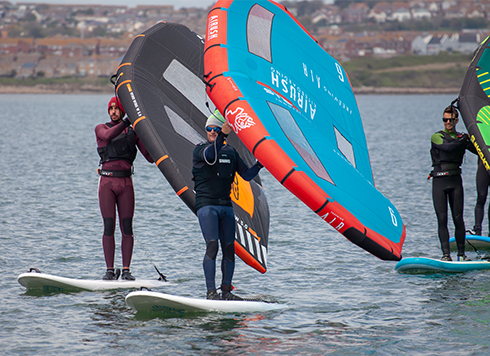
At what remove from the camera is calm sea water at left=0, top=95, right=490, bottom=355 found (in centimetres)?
678

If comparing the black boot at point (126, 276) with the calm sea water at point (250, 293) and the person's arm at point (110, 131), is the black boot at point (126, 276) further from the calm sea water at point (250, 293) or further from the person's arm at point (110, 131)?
the person's arm at point (110, 131)

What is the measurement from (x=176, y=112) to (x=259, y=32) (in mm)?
1718

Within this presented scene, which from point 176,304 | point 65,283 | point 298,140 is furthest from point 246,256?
point 65,283

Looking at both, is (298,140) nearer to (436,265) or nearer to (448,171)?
(448,171)

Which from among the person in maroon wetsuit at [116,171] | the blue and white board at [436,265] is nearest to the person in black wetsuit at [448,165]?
the blue and white board at [436,265]

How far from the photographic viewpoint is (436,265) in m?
9.78

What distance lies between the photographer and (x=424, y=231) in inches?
542

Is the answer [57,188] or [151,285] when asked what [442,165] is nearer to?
[151,285]

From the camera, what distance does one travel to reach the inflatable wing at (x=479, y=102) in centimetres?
955

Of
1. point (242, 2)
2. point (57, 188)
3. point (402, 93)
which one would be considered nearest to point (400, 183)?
point (57, 188)

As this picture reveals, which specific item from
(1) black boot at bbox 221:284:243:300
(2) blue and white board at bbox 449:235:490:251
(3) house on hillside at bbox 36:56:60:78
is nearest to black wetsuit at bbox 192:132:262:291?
(1) black boot at bbox 221:284:243:300

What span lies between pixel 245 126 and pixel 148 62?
2908 millimetres

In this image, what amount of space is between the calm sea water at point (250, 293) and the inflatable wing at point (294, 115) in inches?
42.9

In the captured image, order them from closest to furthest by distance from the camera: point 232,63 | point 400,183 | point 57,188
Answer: point 232,63, point 57,188, point 400,183
